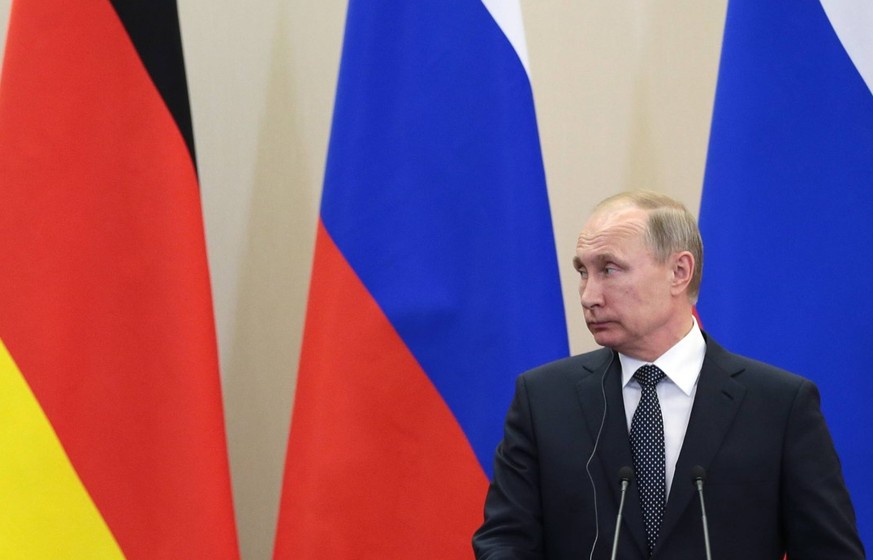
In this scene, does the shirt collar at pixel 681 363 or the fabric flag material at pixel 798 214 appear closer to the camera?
the shirt collar at pixel 681 363

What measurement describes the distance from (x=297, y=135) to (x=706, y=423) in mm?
1817

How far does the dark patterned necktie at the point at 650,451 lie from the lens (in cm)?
192

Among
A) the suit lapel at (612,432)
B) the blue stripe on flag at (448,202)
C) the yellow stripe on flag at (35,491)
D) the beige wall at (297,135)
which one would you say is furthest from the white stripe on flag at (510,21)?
the yellow stripe on flag at (35,491)

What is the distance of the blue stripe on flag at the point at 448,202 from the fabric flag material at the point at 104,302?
0.41 metres

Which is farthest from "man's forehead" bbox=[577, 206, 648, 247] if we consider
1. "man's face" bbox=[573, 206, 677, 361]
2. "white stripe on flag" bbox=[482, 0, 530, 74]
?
"white stripe on flag" bbox=[482, 0, 530, 74]

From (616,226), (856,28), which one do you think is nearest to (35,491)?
(616,226)

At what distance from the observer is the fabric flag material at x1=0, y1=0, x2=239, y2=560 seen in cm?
247

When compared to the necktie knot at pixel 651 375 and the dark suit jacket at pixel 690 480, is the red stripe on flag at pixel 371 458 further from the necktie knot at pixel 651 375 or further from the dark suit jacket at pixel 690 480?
the necktie knot at pixel 651 375

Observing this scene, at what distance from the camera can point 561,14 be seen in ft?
11.4

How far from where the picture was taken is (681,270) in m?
2.06

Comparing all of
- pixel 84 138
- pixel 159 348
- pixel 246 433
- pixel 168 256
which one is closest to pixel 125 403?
pixel 159 348

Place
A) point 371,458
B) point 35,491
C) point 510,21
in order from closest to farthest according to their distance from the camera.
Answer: point 35,491, point 371,458, point 510,21

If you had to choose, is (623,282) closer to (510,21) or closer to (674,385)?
(674,385)

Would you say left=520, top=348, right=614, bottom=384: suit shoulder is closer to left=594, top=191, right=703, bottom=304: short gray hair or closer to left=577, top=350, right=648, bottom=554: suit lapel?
left=577, top=350, right=648, bottom=554: suit lapel
